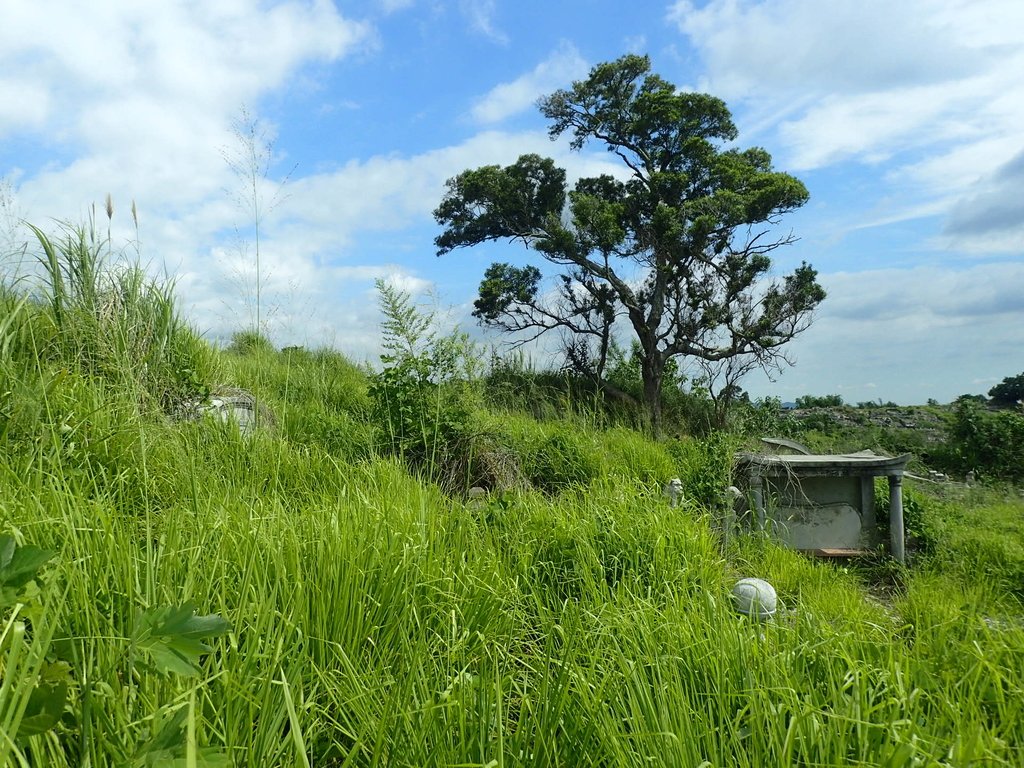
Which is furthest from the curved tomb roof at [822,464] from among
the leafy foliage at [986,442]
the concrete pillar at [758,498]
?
the leafy foliage at [986,442]

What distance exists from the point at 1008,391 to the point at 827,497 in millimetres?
10615

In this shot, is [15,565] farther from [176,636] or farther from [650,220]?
[650,220]

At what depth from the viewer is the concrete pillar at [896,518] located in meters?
5.61

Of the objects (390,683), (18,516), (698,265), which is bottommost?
(390,683)

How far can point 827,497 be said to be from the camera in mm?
5871

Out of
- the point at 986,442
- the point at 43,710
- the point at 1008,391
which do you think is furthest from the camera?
the point at 1008,391

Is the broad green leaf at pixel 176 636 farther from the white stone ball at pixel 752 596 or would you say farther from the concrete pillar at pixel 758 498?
the concrete pillar at pixel 758 498

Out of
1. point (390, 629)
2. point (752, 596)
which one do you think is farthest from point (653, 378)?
point (390, 629)

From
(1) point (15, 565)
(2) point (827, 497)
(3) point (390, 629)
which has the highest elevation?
(1) point (15, 565)

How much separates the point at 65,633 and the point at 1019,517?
28.6 feet

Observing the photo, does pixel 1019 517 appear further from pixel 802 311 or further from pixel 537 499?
pixel 537 499

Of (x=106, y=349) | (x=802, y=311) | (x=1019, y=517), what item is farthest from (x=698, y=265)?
(x=106, y=349)

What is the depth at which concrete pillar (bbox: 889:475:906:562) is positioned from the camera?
18.4 ft

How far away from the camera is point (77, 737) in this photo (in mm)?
1285
